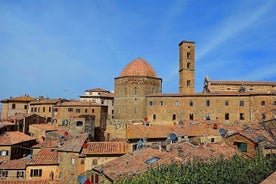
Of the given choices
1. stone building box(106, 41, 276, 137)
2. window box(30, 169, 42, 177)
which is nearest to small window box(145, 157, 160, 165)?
window box(30, 169, 42, 177)

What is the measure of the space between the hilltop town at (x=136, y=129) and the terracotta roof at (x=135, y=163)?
7cm

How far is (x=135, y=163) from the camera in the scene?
68.1 ft

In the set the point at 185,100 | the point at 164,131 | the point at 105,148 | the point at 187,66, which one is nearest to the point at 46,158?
the point at 105,148

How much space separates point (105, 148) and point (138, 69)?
27.7m

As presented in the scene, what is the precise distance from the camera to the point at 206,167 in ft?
50.8

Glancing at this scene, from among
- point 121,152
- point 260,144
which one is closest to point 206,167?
point 260,144

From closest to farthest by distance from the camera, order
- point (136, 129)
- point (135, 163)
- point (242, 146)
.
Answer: point (135, 163) → point (242, 146) → point (136, 129)

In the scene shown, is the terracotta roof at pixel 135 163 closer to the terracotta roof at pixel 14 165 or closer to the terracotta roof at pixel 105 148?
the terracotta roof at pixel 105 148

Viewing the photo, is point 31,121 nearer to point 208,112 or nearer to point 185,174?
point 208,112

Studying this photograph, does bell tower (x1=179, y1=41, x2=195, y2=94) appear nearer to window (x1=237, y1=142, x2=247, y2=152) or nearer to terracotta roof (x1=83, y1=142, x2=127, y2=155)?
terracotta roof (x1=83, y1=142, x2=127, y2=155)

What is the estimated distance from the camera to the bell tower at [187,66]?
2297 inches

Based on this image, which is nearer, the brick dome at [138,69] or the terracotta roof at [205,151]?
the terracotta roof at [205,151]

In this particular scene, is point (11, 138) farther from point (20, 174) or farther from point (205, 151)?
point (205, 151)

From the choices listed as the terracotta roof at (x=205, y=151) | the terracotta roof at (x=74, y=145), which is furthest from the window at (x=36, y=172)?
the terracotta roof at (x=205, y=151)
